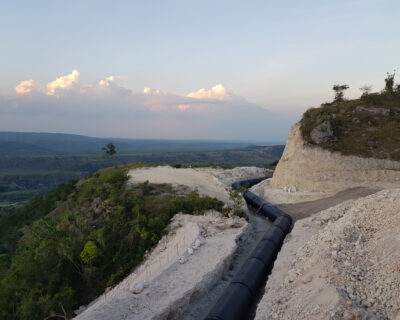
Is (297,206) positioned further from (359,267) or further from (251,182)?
(359,267)

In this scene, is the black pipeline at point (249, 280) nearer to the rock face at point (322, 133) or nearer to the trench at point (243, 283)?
the trench at point (243, 283)

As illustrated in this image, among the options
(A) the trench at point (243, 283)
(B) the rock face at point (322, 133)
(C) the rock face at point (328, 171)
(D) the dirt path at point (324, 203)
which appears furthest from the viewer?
(B) the rock face at point (322, 133)

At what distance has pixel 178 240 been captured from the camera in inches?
687

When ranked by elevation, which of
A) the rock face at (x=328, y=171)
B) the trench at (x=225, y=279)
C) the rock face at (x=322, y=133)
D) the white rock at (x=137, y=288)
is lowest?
the trench at (x=225, y=279)

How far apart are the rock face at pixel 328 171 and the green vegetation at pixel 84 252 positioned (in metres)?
10.8

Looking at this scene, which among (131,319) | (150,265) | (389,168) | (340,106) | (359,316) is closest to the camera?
(359,316)

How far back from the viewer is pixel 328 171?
87.7ft

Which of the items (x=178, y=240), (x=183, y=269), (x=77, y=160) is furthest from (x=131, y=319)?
(x=77, y=160)

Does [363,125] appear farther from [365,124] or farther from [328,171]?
A: [328,171]

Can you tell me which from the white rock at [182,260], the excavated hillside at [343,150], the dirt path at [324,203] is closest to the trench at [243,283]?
the white rock at [182,260]

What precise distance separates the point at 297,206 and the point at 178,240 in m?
13.6

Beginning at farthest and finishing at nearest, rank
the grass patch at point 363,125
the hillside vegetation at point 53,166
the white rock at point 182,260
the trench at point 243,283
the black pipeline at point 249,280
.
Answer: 1. the hillside vegetation at point 53,166
2. the grass patch at point 363,125
3. the white rock at point 182,260
4. the trench at point 243,283
5. the black pipeline at point 249,280

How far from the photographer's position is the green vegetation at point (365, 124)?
2638 cm

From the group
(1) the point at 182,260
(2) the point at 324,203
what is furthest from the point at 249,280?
(2) the point at 324,203
